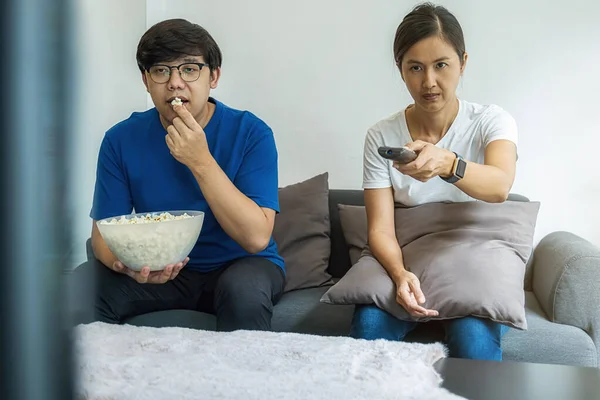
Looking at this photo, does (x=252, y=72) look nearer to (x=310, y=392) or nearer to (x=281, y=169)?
(x=281, y=169)

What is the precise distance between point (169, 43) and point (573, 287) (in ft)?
3.92

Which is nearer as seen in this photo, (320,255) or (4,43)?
(4,43)

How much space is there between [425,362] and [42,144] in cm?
83

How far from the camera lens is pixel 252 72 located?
2.43m

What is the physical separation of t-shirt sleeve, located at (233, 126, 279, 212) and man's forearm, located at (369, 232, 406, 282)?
259mm

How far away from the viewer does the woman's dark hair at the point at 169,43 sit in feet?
4.75

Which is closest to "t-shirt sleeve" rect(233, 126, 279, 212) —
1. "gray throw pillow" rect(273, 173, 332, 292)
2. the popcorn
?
the popcorn

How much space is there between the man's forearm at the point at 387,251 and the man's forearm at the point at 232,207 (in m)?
0.29

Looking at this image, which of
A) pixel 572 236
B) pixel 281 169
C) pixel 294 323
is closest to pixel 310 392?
pixel 294 323

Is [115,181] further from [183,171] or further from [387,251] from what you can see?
[387,251]

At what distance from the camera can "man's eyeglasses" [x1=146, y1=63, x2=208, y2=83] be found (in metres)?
1.47

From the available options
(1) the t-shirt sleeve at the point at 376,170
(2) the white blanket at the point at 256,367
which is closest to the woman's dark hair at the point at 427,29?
(1) the t-shirt sleeve at the point at 376,170

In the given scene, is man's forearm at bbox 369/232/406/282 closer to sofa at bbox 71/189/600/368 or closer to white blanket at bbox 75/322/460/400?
sofa at bbox 71/189/600/368

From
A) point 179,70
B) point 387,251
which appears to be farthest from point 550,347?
point 179,70
